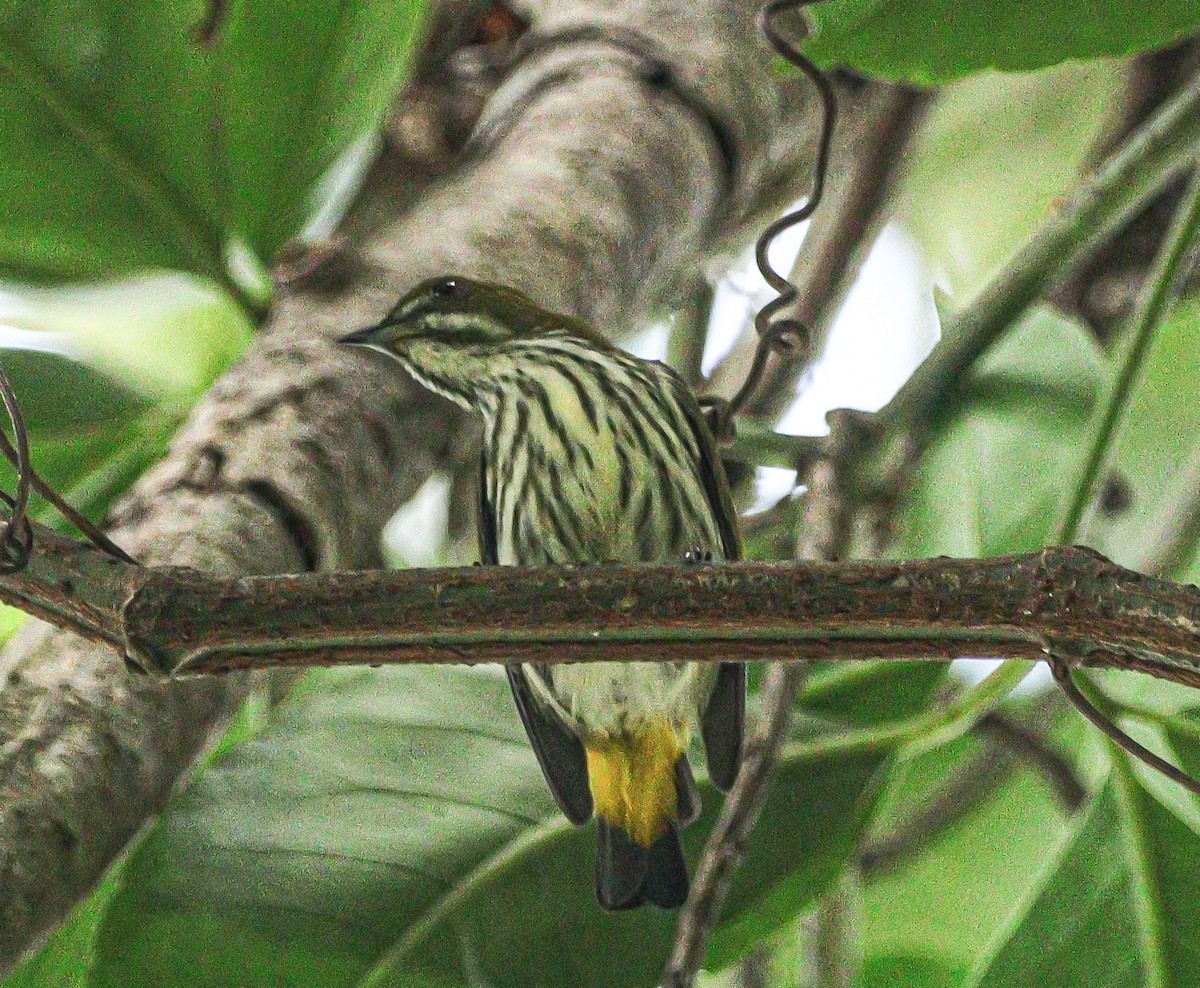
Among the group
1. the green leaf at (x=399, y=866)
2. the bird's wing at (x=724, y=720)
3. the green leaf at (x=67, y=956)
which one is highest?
the bird's wing at (x=724, y=720)

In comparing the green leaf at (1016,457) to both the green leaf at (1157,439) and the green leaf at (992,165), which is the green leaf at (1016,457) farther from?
the green leaf at (992,165)

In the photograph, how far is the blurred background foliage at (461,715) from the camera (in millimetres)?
1452

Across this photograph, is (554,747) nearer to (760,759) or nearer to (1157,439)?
(760,759)

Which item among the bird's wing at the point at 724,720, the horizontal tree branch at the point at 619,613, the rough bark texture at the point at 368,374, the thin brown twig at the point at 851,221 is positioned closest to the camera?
the horizontal tree branch at the point at 619,613

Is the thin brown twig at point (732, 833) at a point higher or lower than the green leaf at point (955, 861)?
lower

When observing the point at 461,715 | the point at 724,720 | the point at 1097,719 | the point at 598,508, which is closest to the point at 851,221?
the point at 598,508

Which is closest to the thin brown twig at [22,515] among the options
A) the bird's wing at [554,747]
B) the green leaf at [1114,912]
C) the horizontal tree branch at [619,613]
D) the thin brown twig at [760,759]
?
the horizontal tree branch at [619,613]

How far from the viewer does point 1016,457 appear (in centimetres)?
202

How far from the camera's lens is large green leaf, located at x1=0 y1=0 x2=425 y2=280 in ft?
5.65

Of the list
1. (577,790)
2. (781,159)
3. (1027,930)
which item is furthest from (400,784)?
(781,159)

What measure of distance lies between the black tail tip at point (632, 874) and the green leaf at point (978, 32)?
30.7 inches

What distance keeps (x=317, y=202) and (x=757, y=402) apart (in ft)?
2.18

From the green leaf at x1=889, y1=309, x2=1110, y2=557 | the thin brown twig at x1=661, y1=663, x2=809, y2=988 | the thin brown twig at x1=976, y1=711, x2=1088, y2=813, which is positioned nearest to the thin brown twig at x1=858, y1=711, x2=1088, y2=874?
the thin brown twig at x1=976, y1=711, x2=1088, y2=813

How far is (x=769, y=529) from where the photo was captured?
2.13 m
